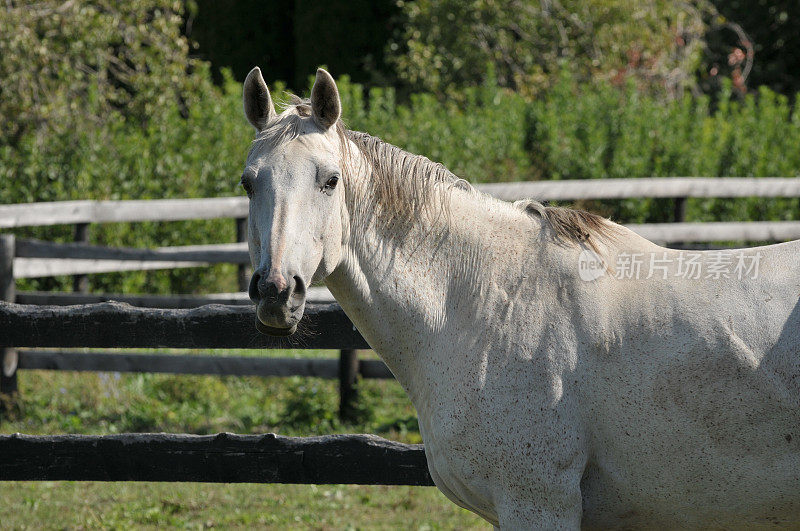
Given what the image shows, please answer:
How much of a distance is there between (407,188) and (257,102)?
0.53 meters

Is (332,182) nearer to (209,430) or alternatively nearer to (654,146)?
(209,430)

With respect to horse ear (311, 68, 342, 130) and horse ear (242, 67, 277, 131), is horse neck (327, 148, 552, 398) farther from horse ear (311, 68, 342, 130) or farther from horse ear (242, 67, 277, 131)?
horse ear (242, 67, 277, 131)

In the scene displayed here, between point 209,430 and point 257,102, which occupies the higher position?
point 257,102

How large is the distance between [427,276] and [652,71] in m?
12.8

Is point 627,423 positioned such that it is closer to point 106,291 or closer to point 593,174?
point 106,291

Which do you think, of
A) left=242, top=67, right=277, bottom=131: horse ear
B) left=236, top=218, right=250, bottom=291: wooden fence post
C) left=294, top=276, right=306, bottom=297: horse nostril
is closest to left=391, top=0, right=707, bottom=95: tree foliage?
left=236, top=218, right=250, bottom=291: wooden fence post

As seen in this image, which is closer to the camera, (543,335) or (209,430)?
(543,335)

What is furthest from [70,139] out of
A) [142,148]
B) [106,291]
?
[106,291]

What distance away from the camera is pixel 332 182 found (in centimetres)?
263

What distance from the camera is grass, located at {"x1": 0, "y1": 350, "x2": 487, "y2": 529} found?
471 centimetres

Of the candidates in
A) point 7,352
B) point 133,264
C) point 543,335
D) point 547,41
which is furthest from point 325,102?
point 547,41

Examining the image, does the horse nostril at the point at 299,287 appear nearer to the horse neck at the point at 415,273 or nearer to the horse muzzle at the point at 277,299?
the horse muzzle at the point at 277,299

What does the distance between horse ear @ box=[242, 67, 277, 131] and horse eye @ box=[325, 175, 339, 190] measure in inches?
11.6

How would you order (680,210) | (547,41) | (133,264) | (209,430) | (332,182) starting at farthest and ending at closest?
(547,41) < (680,210) < (133,264) < (209,430) < (332,182)
